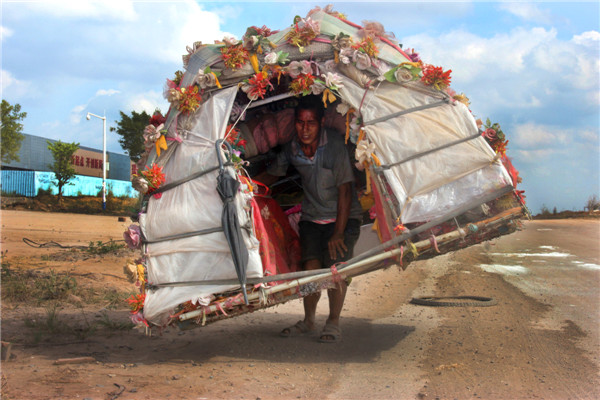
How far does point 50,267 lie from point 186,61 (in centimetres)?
538

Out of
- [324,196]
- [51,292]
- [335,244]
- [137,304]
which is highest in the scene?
[324,196]

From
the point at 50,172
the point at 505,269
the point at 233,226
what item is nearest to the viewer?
the point at 233,226

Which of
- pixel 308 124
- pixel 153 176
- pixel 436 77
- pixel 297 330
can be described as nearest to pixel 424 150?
pixel 436 77

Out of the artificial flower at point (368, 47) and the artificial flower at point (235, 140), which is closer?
the artificial flower at point (368, 47)

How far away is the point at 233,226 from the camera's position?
14.2 feet

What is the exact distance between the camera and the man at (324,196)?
211 inches

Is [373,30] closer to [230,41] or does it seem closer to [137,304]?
[230,41]

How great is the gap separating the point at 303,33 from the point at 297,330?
3.09 m

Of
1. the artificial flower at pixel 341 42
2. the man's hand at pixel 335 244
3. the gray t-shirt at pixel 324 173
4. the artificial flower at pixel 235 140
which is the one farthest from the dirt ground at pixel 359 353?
the artificial flower at pixel 341 42

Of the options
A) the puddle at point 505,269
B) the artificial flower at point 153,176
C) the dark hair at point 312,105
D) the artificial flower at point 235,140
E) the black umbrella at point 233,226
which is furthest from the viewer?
the puddle at point 505,269

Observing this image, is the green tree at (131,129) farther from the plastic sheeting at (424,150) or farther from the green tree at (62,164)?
the plastic sheeting at (424,150)

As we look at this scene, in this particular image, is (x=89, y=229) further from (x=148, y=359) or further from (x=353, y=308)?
(x=148, y=359)

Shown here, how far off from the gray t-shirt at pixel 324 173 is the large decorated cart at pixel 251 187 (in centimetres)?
61

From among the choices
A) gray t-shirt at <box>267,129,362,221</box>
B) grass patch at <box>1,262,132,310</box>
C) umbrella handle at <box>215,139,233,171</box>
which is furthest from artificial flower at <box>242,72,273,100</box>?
grass patch at <box>1,262,132,310</box>
